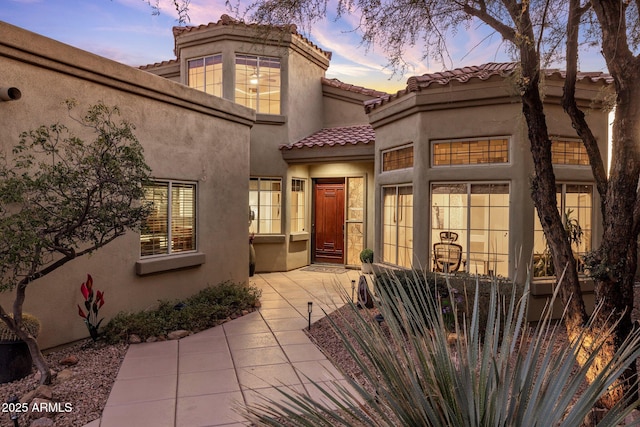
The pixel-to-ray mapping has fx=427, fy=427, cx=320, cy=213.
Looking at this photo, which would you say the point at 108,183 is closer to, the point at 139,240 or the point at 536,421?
the point at 139,240

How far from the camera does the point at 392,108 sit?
8.88 m

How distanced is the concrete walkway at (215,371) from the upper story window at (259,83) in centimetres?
664

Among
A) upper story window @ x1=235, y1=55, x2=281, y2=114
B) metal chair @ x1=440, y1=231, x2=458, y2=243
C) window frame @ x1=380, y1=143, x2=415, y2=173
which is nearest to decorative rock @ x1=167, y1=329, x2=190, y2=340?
metal chair @ x1=440, y1=231, x2=458, y2=243

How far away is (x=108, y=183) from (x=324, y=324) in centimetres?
401

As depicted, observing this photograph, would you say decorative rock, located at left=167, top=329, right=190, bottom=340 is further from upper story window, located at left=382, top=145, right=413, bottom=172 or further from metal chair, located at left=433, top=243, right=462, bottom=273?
upper story window, located at left=382, top=145, right=413, bottom=172

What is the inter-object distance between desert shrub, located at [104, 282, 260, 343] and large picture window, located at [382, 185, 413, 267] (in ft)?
10.1

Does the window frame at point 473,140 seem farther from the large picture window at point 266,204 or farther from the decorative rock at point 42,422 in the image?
the decorative rock at point 42,422

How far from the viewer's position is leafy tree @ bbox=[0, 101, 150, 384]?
4441mm

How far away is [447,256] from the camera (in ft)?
26.7

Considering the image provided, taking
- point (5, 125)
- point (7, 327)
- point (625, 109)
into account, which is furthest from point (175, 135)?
point (625, 109)

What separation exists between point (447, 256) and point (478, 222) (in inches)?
34.4

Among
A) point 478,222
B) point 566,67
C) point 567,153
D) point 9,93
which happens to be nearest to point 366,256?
point 478,222

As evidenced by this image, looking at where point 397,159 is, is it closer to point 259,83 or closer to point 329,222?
point 329,222

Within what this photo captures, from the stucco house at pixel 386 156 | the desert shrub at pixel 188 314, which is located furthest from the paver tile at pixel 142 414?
the stucco house at pixel 386 156
